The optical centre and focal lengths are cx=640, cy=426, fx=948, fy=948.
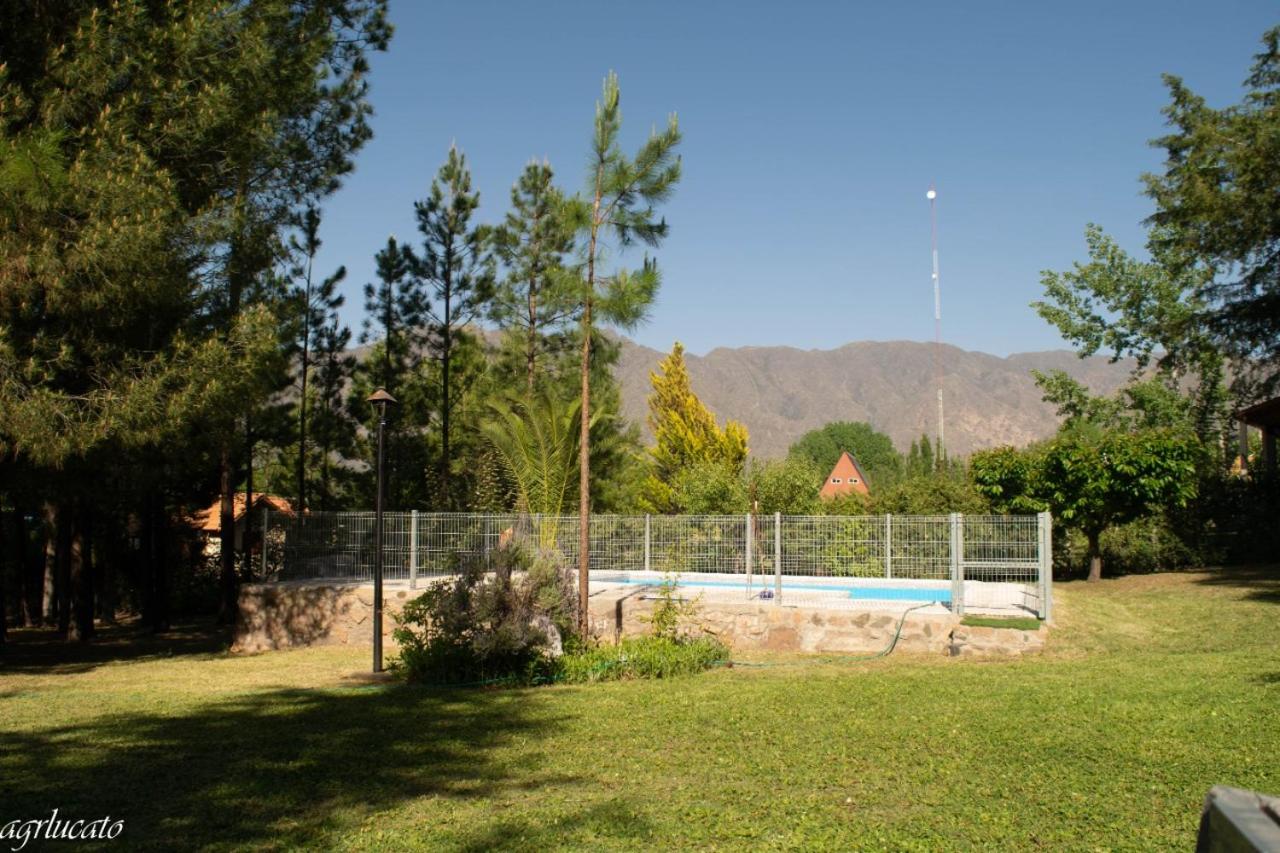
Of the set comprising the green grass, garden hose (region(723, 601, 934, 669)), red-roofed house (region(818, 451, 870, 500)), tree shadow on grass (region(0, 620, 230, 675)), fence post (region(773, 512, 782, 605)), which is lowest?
tree shadow on grass (region(0, 620, 230, 675))

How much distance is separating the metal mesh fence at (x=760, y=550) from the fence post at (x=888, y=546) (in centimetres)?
2

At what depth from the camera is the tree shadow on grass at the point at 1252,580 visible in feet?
49.0

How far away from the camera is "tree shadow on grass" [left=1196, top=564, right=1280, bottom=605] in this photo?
49.0 feet

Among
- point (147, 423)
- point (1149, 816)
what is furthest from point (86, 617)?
point (1149, 816)

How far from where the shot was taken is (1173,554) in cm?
1962

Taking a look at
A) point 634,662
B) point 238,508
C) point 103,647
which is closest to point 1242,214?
point 634,662

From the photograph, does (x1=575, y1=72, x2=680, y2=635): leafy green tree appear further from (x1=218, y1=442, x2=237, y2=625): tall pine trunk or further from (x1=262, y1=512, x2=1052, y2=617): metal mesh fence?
(x1=218, y1=442, x2=237, y2=625): tall pine trunk

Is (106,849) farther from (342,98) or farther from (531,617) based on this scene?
(342,98)

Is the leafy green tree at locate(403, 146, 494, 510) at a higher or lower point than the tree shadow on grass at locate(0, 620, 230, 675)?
higher

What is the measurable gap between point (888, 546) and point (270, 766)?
389 inches

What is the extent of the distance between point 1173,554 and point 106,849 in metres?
20.2

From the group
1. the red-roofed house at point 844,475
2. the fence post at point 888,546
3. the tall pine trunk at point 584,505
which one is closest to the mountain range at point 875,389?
→ the red-roofed house at point 844,475

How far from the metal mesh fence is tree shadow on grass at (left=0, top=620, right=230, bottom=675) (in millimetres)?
2006

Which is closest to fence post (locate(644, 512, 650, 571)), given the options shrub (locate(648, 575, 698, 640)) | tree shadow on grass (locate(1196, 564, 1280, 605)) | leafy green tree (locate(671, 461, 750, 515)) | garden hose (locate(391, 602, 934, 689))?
shrub (locate(648, 575, 698, 640))
